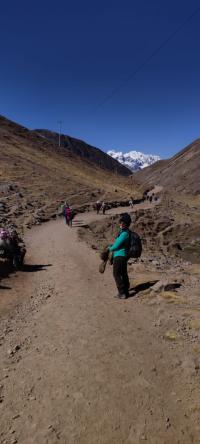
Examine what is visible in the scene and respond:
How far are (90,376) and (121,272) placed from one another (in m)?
3.99

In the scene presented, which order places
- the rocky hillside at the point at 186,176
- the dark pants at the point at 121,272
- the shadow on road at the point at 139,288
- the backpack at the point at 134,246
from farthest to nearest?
1. the rocky hillside at the point at 186,176
2. the shadow on road at the point at 139,288
3. the dark pants at the point at 121,272
4. the backpack at the point at 134,246

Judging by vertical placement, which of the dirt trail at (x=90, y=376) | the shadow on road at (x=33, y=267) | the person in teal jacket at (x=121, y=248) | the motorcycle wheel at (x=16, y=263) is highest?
the person in teal jacket at (x=121, y=248)

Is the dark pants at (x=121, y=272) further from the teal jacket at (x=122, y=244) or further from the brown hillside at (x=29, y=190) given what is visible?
the brown hillside at (x=29, y=190)

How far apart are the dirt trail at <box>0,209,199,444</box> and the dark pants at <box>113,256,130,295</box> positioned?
1.30 feet

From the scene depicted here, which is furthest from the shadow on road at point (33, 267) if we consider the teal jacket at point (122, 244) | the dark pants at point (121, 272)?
the teal jacket at point (122, 244)

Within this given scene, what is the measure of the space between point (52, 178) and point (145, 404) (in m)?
47.8

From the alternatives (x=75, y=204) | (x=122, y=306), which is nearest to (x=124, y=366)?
(x=122, y=306)

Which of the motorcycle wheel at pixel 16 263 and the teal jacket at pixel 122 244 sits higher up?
the teal jacket at pixel 122 244

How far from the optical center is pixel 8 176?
152 ft

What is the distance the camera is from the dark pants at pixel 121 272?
9.45 m

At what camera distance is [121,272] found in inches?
379

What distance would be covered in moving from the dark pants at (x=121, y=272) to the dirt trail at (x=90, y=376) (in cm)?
39

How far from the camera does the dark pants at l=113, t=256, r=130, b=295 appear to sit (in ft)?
31.0

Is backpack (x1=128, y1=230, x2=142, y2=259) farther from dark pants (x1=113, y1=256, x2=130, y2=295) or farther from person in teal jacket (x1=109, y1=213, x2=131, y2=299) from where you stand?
dark pants (x1=113, y1=256, x2=130, y2=295)
